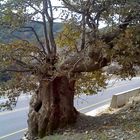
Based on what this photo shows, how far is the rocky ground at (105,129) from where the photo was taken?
766cm

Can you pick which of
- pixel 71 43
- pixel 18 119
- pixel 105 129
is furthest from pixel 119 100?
pixel 105 129

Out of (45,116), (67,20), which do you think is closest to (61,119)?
(45,116)

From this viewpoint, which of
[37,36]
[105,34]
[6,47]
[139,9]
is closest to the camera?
[139,9]

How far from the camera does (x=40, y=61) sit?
9500 millimetres

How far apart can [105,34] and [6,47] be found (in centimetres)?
228

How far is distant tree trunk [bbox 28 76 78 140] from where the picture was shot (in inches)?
369

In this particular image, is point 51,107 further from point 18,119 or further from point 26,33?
point 18,119

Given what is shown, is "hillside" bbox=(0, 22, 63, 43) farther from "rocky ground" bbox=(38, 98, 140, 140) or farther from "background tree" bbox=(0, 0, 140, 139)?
"rocky ground" bbox=(38, 98, 140, 140)

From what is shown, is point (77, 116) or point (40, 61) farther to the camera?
point (77, 116)

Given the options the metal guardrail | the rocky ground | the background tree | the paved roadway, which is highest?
the background tree

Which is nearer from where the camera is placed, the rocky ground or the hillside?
the rocky ground

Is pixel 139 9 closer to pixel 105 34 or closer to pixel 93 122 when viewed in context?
pixel 105 34

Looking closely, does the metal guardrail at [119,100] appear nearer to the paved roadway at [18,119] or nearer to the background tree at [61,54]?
the paved roadway at [18,119]

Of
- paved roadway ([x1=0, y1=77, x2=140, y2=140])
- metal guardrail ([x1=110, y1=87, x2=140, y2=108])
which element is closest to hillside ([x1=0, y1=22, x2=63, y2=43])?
paved roadway ([x1=0, y1=77, x2=140, y2=140])
